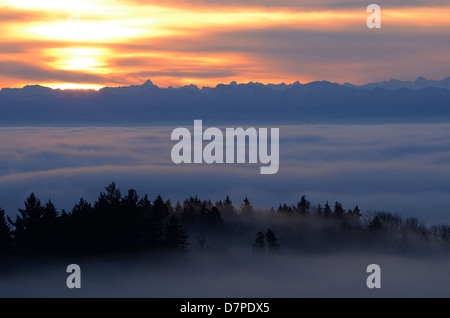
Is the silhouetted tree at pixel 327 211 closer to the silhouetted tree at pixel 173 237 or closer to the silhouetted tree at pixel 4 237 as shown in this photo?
the silhouetted tree at pixel 173 237

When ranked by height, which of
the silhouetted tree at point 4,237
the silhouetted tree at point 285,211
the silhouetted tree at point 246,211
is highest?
the silhouetted tree at point 285,211

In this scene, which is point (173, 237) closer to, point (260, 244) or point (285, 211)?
point (260, 244)

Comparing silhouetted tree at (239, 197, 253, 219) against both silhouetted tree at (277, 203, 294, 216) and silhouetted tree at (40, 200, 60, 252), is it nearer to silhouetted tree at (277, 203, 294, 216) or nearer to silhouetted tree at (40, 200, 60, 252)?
silhouetted tree at (277, 203, 294, 216)

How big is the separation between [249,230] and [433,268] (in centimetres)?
2856

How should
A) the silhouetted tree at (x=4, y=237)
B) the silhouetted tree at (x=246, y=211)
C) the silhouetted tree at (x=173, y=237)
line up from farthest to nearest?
the silhouetted tree at (x=246, y=211), the silhouetted tree at (x=173, y=237), the silhouetted tree at (x=4, y=237)

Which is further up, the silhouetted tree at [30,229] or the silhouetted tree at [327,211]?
the silhouetted tree at [327,211]

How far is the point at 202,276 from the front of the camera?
202 feet

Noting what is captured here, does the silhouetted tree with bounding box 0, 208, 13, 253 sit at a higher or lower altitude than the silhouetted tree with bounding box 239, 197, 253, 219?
lower

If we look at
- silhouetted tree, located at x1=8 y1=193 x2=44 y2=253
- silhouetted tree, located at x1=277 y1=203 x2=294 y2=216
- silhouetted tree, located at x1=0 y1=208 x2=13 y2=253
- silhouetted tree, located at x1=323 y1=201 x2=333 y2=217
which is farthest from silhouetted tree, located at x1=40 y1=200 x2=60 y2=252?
silhouetted tree, located at x1=277 y1=203 x2=294 y2=216

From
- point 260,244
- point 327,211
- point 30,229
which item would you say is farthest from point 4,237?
point 327,211

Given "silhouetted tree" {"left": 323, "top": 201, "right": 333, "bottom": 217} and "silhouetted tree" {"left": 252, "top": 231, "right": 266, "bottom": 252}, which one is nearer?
"silhouetted tree" {"left": 252, "top": 231, "right": 266, "bottom": 252}

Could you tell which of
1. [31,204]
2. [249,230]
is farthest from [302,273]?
[31,204]

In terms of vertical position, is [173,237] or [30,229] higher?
[30,229]

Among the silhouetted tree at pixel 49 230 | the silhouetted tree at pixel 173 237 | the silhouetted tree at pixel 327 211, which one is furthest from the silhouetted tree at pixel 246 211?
the silhouetted tree at pixel 49 230
